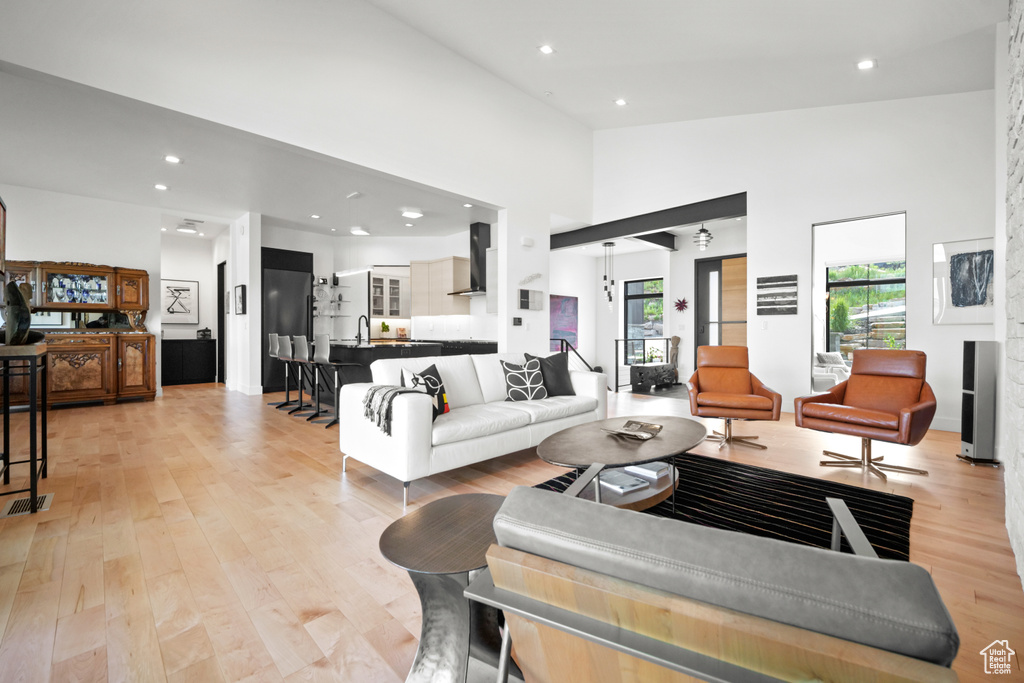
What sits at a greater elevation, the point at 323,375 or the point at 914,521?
the point at 323,375

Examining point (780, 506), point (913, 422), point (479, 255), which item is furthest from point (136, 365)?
point (913, 422)

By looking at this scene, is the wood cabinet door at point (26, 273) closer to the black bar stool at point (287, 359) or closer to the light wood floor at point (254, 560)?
the black bar stool at point (287, 359)

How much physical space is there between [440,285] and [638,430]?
6.37 meters

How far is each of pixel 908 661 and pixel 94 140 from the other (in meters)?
6.75

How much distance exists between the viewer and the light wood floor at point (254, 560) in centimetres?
158

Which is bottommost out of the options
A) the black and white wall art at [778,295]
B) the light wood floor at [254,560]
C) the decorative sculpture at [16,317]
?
the light wood floor at [254,560]

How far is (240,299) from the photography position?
25.0 feet

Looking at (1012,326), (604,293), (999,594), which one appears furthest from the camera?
(604,293)

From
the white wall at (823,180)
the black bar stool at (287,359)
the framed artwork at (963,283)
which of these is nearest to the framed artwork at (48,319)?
the black bar stool at (287,359)

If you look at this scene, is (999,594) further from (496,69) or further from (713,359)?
(496,69)

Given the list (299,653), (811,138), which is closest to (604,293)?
(811,138)

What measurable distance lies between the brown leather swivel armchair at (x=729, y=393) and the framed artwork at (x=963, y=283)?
202 centimetres

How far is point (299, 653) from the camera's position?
1.58 metres

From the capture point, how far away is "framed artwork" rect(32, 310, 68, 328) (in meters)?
6.37
